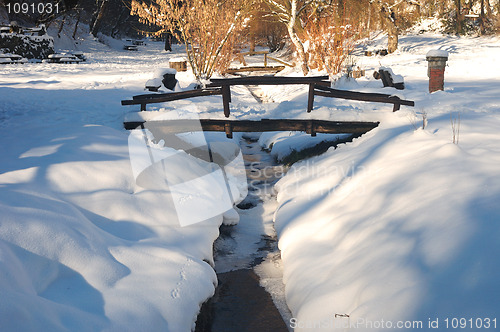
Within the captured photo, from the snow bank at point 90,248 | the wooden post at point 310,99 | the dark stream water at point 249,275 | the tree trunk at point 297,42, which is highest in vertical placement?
the tree trunk at point 297,42

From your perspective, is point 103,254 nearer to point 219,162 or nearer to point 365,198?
point 365,198

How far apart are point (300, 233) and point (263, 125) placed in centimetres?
322

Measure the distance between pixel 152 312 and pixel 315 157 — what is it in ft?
18.0

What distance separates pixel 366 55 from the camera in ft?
83.5

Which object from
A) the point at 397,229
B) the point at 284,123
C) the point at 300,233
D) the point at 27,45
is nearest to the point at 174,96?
the point at 284,123

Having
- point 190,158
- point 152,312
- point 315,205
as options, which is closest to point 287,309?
point 152,312

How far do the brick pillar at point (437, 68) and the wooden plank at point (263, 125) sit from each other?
4.20 metres

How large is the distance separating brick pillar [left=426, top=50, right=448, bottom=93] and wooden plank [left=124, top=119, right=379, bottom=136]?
4.20m

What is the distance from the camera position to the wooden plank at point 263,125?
845 centimetres

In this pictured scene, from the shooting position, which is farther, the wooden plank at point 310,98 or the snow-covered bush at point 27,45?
the snow-covered bush at point 27,45

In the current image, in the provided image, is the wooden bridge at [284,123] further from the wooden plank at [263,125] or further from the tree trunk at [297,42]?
the tree trunk at [297,42]

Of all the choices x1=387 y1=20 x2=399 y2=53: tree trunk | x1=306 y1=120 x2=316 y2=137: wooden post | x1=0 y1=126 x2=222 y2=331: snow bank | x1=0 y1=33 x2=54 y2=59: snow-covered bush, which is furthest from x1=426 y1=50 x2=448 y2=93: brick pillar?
x1=0 y1=33 x2=54 y2=59: snow-covered bush

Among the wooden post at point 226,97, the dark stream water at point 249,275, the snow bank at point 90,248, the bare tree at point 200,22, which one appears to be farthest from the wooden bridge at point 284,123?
the bare tree at point 200,22

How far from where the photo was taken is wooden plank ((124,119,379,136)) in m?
8.45
